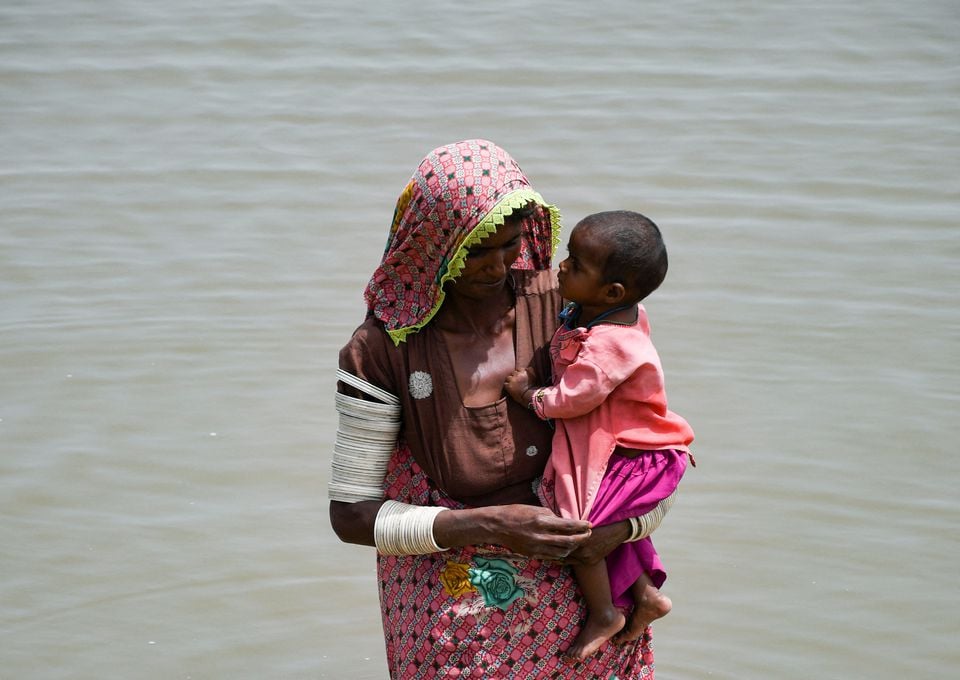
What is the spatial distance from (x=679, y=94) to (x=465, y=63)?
1558 millimetres

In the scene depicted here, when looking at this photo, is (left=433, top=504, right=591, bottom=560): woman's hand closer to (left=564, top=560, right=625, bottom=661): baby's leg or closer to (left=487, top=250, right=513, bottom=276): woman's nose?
(left=564, top=560, right=625, bottom=661): baby's leg

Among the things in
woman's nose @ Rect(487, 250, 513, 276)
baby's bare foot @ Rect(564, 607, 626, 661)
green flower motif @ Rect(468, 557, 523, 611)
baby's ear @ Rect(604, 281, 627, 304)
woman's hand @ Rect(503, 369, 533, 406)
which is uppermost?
woman's nose @ Rect(487, 250, 513, 276)

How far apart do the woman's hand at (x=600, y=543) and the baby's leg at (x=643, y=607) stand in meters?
0.13

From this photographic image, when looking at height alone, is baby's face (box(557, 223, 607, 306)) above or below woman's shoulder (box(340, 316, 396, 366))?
above

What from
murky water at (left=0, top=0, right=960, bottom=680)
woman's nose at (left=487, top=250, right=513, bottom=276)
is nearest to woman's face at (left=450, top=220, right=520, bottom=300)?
woman's nose at (left=487, top=250, right=513, bottom=276)

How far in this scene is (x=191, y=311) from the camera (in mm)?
6496

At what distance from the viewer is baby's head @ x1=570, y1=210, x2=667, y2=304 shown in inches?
89.0

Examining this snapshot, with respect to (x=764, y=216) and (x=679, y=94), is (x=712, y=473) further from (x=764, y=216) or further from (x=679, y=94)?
(x=679, y=94)

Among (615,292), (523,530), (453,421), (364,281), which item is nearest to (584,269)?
(615,292)

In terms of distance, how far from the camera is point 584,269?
2.27 m

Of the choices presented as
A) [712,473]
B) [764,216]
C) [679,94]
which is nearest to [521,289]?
[712,473]

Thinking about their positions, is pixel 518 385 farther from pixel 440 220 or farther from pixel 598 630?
pixel 598 630

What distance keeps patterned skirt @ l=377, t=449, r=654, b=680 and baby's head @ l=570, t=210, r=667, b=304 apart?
51 centimetres

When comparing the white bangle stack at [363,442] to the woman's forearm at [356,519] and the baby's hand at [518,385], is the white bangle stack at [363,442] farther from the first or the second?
the baby's hand at [518,385]
